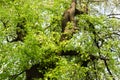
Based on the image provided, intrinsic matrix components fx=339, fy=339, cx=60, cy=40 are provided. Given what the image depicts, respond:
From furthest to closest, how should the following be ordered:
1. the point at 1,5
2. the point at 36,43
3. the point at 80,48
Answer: the point at 1,5 → the point at 80,48 → the point at 36,43

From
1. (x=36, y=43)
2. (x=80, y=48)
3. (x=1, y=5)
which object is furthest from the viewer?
(x=1, y=5)

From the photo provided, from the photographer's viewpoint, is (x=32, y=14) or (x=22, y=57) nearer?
(x=22, y=57)

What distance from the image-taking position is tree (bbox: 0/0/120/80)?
11.7 meters

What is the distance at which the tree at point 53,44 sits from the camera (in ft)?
38.4

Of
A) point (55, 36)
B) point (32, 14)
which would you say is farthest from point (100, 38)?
point (32, 14)

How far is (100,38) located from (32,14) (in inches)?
112

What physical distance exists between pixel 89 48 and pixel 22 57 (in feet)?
9.05

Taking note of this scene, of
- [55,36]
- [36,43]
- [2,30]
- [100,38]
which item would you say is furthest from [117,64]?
[2,30]

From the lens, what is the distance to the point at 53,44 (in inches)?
460

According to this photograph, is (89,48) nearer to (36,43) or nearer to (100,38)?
(100,38)

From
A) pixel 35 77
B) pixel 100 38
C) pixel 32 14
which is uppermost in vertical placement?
pixel 32 14

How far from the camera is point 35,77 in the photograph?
12.5 metres

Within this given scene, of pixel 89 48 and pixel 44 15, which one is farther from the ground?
pixel 44 15

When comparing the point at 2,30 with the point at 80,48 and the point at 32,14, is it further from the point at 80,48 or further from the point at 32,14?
the point at 80,48
